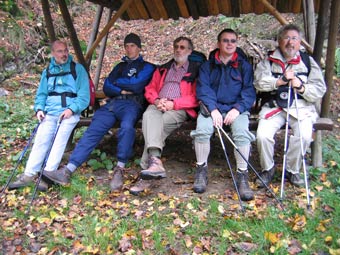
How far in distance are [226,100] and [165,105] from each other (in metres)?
0.78

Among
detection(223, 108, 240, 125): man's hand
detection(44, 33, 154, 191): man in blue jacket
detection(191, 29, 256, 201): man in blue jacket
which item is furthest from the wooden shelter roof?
detection(223, 108, 240, 125): man's hand

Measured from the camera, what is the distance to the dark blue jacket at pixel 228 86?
17.0 ft

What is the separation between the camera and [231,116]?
16.5ft

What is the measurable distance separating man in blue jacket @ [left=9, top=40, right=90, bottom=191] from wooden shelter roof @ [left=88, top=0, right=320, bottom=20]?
6.72ft

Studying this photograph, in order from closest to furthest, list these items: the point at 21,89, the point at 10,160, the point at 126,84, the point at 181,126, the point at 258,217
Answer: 1. the point at 258,217
2. the point at 181,126
3. the point at 126,84
4. the point at 10,160
5. the point at 21,89

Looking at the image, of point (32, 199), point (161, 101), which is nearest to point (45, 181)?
point (32, 199)

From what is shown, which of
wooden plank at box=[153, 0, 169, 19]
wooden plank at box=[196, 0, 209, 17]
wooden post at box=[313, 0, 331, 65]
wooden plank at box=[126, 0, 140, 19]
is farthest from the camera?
wooden plank at box=[126, 0, 140, 19]

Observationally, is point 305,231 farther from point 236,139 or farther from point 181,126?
point 181,126

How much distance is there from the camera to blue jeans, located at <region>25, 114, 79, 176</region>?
530 centimetres

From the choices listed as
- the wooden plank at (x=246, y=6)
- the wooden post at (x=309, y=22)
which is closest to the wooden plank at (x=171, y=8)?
the wooden plank at (x=246, y=6)

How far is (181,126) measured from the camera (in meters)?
5.39

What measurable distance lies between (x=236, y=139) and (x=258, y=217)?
3.48ft

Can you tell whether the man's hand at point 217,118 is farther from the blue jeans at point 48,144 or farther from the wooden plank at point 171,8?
the wooden plank at point 171,8

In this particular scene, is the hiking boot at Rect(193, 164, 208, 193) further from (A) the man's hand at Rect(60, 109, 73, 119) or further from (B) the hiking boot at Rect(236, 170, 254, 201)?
(A) the man's hand at Rect(60, 109, 73, 119)
